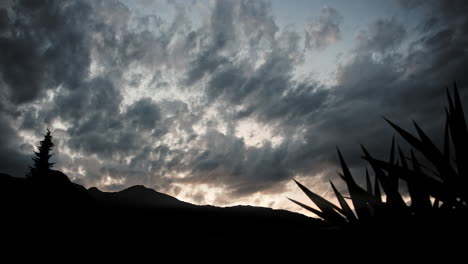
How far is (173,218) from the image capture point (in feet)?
238

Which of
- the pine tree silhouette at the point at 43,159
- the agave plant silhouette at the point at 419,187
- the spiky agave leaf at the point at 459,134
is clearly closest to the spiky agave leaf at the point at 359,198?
the agave plant silhouette at the point at 419,187

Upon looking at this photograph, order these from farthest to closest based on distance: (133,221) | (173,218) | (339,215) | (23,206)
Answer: (173,218)
(133,221)
(23,206)
(339,215)

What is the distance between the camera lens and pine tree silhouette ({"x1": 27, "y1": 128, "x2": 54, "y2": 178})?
37162mm

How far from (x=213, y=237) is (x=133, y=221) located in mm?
67258

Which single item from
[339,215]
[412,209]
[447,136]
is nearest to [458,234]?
[412,209]

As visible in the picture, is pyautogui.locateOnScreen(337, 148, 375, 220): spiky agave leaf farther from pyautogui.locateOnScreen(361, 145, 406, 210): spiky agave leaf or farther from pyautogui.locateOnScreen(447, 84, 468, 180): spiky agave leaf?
pyautogui.locateOnScreen(447, 84, 468, 180): spiky agave leaf

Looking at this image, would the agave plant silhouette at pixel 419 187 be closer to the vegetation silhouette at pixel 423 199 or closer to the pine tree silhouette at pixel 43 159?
the vegetation silhouette at pixel 423 199

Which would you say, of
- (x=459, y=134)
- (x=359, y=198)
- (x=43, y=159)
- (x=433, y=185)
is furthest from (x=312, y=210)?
(x=43, y=159)

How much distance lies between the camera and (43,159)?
38.8 meters

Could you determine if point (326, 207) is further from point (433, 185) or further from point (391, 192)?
point (433, 185)

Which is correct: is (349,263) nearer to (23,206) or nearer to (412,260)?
(412,260)

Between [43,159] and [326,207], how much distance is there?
4904 cm

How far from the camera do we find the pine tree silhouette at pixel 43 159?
37162 mm

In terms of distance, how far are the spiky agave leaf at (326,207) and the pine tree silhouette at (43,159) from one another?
46.2m
